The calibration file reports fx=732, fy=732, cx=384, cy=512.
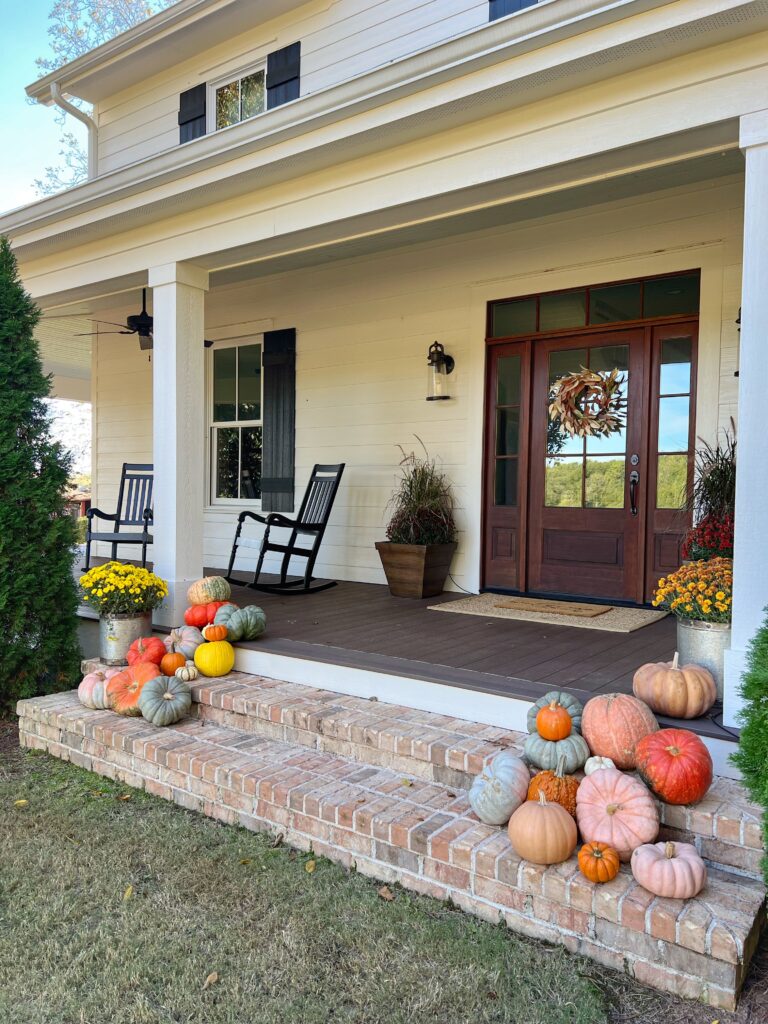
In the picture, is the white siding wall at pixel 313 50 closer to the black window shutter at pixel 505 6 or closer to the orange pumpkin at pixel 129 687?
the black window shutter at pixel 505 6

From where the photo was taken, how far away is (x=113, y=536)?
520 cm

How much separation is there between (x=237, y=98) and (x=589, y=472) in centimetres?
424

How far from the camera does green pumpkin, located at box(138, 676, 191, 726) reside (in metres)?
3.20

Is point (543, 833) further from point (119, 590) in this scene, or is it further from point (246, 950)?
point (119, 590)

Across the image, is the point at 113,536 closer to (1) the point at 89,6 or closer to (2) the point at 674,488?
(2) the point at 674,488

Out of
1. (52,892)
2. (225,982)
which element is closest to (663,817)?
(225,982)

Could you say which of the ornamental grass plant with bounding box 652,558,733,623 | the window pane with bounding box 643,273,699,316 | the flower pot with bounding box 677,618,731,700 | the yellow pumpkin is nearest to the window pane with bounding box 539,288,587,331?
the window pane with bounding box 643,273,699,316

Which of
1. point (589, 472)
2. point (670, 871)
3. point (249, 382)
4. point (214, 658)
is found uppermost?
point (249, 382)

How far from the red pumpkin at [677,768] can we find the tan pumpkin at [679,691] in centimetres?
30

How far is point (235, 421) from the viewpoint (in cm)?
664

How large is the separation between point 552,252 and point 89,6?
13590 mm

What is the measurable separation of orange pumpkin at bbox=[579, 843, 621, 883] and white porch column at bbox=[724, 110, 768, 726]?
2.42ft

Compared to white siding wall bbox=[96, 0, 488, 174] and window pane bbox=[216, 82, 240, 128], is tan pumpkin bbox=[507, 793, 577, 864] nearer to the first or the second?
white siding wall bbox=[96, 0, 488, 174]

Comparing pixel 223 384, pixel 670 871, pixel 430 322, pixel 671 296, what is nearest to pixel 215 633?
pixel 670 871
